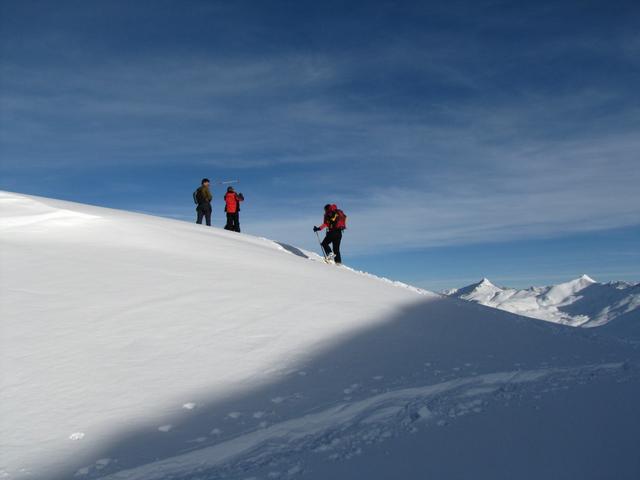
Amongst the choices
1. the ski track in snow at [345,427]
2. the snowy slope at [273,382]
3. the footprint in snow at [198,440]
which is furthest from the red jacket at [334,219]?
the footprint in snow at [198,440]

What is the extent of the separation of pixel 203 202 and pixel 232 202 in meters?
0.96

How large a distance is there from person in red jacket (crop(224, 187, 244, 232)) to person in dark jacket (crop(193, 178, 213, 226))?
0.55 meters

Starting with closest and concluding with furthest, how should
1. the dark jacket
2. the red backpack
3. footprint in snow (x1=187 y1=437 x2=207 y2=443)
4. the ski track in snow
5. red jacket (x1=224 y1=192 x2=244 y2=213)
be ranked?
1. the ski track in snow
2. footprint in snow (x1=187 y1=437 x2=207 y2=443)
3. the red backpack
4. red jacket (x1=224 y1=192 x2=244 y2=213)
5. the dark jacket

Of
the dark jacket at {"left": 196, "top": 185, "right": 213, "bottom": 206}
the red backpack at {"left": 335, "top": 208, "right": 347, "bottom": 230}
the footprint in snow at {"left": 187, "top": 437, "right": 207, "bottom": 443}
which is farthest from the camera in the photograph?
the dark jacket at {"left": 196, "top": 185, "right": 213, "bottom": 206}

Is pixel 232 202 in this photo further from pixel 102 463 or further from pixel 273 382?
pixel 102 463

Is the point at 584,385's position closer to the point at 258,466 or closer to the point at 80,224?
the point at 258,466

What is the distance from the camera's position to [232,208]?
15.5m

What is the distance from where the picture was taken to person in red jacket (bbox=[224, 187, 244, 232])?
15.5 metres

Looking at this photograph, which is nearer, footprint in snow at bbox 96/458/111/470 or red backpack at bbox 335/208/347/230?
footprint in snow at bbox 96/458/111/470

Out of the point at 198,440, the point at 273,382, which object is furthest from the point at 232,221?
the point at 198,440

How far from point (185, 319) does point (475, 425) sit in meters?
3.13

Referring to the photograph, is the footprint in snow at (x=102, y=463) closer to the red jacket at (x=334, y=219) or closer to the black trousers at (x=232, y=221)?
the red jacket at (x=334, y=219)

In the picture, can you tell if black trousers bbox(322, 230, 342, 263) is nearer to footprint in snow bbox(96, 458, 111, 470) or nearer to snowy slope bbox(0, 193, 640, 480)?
snowy slope bbox(0, 193, 640, 480)

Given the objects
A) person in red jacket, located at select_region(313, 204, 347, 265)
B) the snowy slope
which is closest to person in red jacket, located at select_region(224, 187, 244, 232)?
person in red jacket, located at select_region(313, 204, 347, 265)
